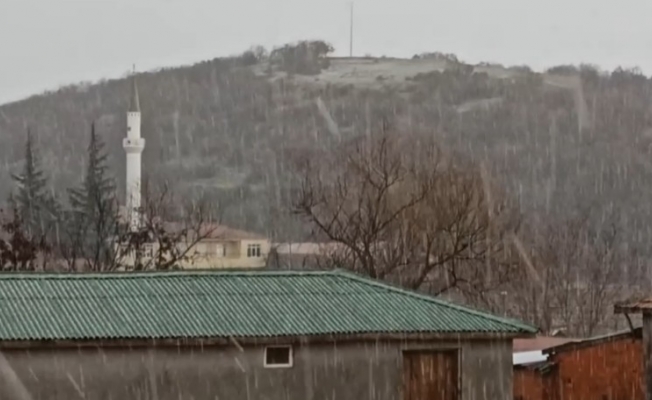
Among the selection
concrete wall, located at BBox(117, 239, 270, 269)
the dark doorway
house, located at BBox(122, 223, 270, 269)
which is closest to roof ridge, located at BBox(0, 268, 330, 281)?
the dark doorway

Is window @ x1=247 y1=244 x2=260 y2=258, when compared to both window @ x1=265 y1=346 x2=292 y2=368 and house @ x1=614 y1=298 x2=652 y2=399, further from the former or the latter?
window @ x1=265 y1=346 x2=292 y2=368

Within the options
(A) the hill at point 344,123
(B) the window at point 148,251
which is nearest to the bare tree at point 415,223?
(B) the window at point 148,251

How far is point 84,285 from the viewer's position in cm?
1585

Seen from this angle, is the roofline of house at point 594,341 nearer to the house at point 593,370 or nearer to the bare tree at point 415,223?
the house at point 593,370

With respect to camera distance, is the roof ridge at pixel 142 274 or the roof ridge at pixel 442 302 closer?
the roof ridge at pixel 442 302

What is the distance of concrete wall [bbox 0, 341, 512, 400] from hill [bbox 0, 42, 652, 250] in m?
59.1

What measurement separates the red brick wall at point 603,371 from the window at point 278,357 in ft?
21.2

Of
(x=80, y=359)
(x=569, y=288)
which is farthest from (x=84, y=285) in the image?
(x=569, y=288)

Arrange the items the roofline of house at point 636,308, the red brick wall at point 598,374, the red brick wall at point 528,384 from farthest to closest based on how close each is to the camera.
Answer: the red brick wall at point 528,384, the red brick wall at point 598,374, the roofline of house at point 636,308

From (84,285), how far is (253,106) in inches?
5522

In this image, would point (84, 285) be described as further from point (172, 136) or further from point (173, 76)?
point (173, 76)

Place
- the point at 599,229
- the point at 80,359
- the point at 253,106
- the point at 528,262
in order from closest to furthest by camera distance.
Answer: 1. the point at 80,359
2. the point at 528,262
3. the point at 599,229
4. the point at 253,106

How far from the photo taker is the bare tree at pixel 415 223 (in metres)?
36.0

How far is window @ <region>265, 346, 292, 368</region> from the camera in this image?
15.1 m
